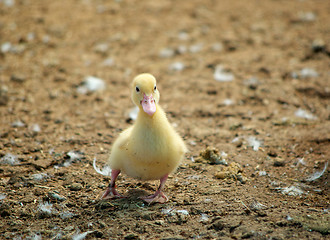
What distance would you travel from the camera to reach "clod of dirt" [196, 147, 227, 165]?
441 centimetres

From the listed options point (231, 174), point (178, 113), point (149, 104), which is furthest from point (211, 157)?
point (178, 113)

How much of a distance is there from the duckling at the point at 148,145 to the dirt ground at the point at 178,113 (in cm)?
35

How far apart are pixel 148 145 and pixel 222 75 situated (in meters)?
3.48

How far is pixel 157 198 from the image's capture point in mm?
3703

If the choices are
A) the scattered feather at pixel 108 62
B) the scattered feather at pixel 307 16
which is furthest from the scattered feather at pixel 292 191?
the scattered feather at pixel 307 16

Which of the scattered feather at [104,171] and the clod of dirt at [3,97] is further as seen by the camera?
the clod of dirt at [3,97]

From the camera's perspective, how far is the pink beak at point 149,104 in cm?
346

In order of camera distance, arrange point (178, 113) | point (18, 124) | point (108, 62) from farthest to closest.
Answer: point (108, 62), point (178, 113), point (18, 124)

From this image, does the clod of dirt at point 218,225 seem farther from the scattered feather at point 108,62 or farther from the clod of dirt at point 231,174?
the scattered feather at point 108,62

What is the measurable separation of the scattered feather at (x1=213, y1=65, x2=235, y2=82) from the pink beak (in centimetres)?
314

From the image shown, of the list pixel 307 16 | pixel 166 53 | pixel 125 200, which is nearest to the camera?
pixel 125 200

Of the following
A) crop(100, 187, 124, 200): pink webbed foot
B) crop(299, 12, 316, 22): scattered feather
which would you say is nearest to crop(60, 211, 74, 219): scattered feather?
crop(100, 187, 124, 200): pink webbed foot

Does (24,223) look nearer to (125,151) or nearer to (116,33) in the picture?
(125,151)

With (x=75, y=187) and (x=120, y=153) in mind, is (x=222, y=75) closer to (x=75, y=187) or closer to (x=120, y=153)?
(x=120, y=153)
